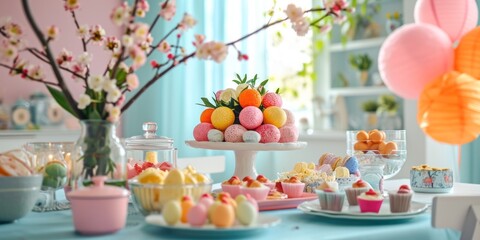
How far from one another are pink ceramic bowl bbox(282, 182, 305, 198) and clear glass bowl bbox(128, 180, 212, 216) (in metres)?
0.31

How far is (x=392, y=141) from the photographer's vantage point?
1.99 meters

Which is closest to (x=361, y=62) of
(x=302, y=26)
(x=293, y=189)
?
(x=293, y=189)

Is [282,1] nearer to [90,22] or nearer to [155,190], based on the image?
[90,22]

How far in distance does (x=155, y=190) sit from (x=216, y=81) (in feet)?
9.46

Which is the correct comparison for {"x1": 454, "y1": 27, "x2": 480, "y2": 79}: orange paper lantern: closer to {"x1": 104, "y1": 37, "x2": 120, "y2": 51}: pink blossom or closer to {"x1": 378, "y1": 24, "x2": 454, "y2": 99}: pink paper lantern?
{"x1": 378, "y1": 24, "x2": 454, "y2": 99}: pink paper lantern

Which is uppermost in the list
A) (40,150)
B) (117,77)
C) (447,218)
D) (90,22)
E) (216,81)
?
(90,22)

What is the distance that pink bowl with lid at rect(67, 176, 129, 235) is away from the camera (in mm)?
1225

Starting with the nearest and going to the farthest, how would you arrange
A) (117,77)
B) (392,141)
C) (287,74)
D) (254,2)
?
1. (117,77)
2. (392,141)
3. (254,2)
4. (287,74)

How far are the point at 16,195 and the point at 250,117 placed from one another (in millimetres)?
678

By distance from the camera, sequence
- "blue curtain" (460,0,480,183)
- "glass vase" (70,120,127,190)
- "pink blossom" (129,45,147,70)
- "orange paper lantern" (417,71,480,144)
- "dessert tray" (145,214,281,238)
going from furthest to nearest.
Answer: "blue curtain" (460,0,480,183) < "orange paper lantern" (417,71,480,144) < "glass vase" (70,120,127,190) < "pink blossom" (129,45,147,70) < "dessert tray" (145,214,281,238)

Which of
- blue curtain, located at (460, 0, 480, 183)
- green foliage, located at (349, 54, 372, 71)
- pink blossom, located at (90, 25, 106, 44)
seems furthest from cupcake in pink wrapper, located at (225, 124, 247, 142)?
green foliage, located at (349, 54, 372, 71)

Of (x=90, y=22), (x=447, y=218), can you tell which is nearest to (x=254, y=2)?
(x=90, y=22)

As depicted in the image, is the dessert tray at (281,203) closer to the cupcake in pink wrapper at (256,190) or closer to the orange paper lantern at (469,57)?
the cupcake in pink wrapper at (256,190)

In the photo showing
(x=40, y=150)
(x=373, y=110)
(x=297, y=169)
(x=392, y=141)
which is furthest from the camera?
(x=373, y=110)
